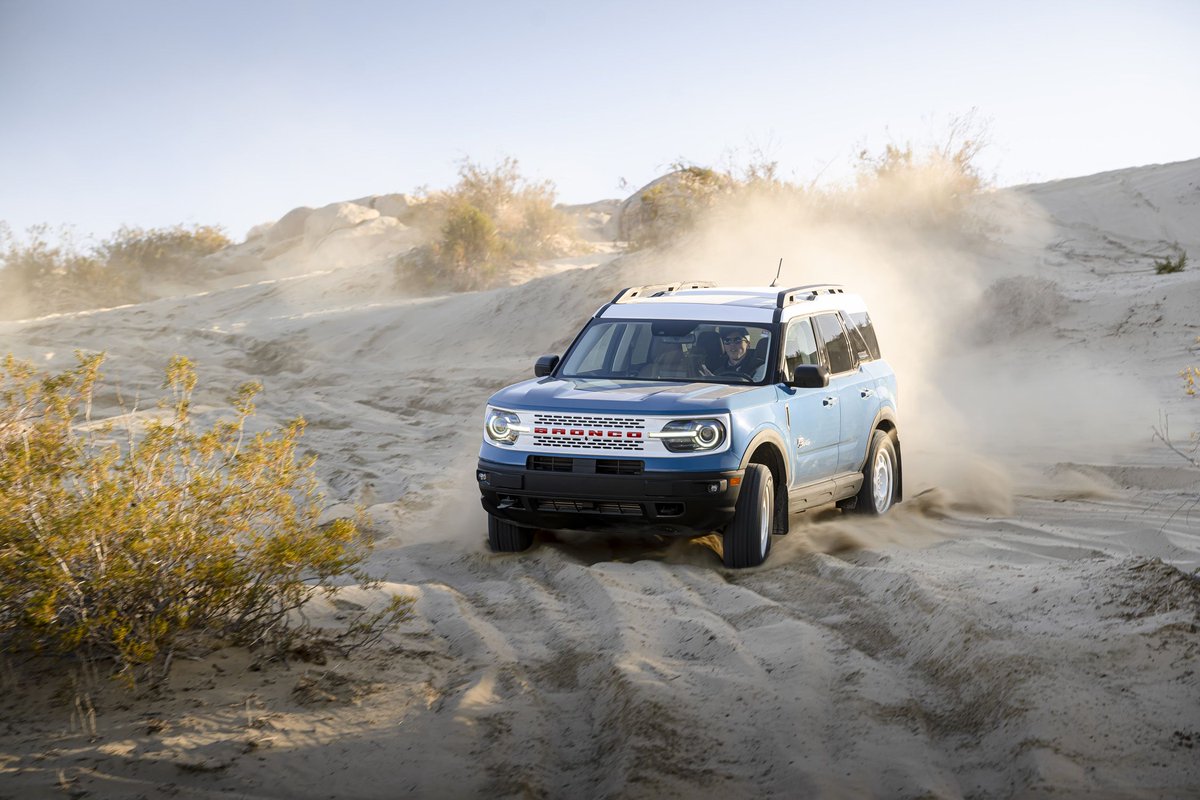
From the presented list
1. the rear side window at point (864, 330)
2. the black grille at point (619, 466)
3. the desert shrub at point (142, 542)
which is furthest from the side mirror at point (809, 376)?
the desert shrub at point (142, 542)

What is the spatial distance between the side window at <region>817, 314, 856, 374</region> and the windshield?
2.82 feet

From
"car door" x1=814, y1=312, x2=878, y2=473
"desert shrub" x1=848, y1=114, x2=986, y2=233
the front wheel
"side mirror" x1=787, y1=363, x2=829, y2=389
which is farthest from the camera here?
"desert shrub" x1=848, y1=114, x2=986, y2=233

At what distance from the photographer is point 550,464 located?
328 inches

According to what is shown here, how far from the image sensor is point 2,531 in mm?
5668

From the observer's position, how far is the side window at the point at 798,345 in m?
9.28

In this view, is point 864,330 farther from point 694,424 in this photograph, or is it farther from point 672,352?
point 694,424

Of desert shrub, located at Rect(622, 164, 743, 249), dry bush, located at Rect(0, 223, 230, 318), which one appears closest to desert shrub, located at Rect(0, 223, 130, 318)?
dry bush, located at Rect(0, 223, 230, 318)

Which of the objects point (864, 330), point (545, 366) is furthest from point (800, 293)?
point (545, 366)

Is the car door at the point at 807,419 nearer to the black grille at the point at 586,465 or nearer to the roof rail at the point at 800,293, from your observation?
the roof rail at the point at 800,293

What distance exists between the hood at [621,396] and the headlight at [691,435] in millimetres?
81

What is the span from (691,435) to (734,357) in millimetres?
1254

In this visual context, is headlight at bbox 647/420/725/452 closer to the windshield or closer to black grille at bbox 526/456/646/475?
black grille at bbox 526/456/646/475

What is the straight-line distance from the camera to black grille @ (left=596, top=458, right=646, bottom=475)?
8.16m

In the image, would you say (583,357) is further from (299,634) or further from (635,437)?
(299,634)
